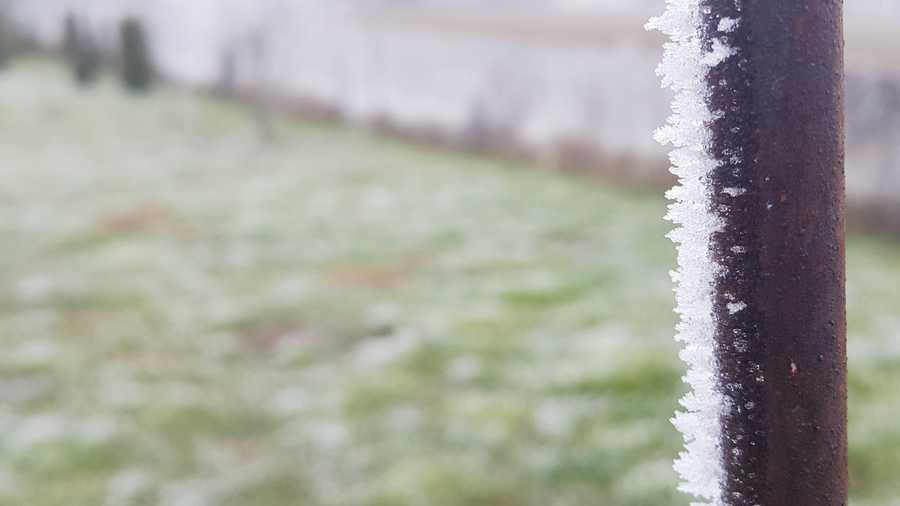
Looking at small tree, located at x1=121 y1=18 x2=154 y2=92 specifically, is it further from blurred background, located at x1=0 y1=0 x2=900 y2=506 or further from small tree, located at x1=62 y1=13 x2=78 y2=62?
small tree, located at x1=62 y1=13 x2=78 y2=62

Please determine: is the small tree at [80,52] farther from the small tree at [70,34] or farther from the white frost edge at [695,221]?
the white frost edge at [695,221]

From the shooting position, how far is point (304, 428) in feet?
18.6

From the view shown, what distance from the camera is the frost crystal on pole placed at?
86cm

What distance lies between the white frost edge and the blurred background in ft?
12.3

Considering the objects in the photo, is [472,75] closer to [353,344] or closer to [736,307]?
[353,344]

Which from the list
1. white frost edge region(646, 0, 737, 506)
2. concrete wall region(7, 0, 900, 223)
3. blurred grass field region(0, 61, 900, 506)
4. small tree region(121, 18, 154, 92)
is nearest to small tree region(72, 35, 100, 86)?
concrete wall region(7, 0, 900, 223)

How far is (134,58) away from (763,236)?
20616 millimetres

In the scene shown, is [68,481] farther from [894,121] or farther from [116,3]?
[116,3]

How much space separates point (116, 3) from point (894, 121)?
58.8ft

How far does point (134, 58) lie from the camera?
770 inches

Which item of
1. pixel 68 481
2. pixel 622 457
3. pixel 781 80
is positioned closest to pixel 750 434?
pixel 781 80

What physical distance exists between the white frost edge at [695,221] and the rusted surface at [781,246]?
2cm

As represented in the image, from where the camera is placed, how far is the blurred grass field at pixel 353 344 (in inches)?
197

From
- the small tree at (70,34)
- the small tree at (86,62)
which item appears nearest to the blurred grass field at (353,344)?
the small tree at (86,62)
